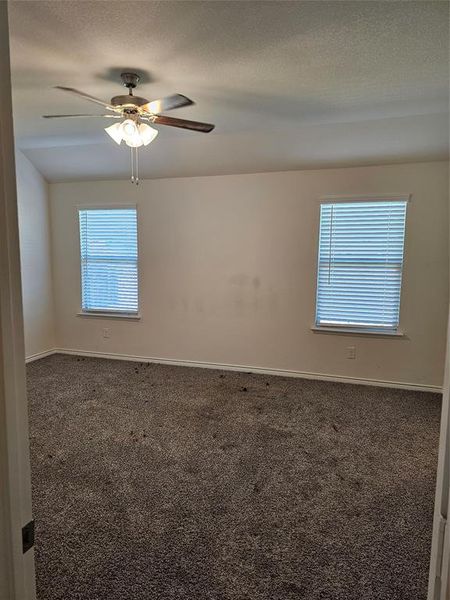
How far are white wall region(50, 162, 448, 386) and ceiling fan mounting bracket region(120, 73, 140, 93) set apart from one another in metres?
2.13

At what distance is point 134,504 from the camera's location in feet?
7.41

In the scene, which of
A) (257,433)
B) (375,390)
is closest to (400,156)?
(375,390)

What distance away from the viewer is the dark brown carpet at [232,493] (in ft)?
5.78

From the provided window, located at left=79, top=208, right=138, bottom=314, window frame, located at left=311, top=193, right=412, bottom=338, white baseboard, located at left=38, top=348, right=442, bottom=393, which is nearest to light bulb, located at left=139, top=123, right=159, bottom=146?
window frame, located at left=311, top=193, right=412, bottom=338

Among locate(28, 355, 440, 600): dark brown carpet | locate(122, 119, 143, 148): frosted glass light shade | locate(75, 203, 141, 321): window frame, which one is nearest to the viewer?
locate(28, 355, 440, 600): dark brown carpet

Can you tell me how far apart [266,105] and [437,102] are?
1.36 m

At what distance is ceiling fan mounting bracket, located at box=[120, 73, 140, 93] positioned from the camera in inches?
94.5

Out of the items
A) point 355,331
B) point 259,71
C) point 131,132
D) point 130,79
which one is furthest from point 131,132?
point 355,331

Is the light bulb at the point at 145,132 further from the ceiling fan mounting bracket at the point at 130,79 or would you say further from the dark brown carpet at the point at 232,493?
the dark brown carpet at the point at 232,493

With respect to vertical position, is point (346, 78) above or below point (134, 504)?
above

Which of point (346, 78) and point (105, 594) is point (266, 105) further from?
point (105, 594)

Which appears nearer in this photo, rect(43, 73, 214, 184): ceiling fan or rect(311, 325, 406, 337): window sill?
rect(43, 73, 214, 184): ceiling fan

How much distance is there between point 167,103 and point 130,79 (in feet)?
1.35

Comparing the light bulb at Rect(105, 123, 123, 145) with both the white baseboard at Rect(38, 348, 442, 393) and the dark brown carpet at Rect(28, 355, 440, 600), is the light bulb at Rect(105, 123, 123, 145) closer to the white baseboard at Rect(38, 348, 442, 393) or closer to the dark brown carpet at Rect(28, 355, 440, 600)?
the dark brown carpet at Rect(28, 355, 440, 600)
